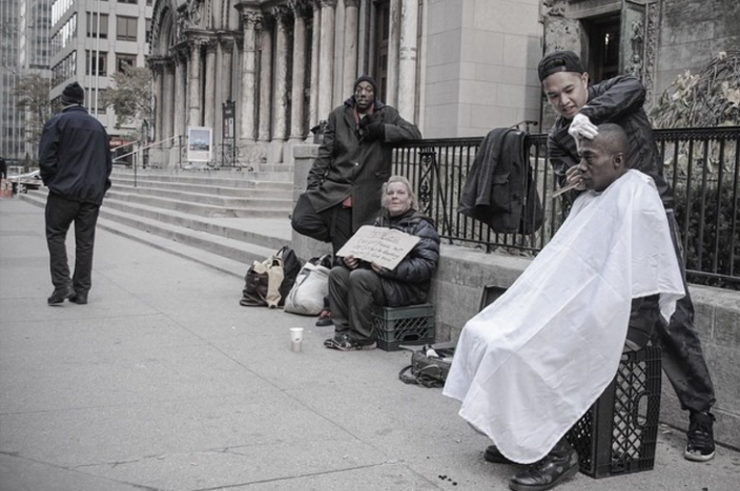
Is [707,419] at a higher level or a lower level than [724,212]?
lower

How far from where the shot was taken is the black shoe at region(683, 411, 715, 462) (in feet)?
14.9

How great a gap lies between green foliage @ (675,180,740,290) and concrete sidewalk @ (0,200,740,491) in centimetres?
120

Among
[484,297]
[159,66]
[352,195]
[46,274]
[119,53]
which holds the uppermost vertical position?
[119,53]

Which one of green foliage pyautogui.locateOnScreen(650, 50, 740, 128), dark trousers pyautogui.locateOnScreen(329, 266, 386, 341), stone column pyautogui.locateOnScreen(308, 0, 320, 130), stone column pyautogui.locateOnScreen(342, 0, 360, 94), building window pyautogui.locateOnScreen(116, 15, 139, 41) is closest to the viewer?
dark trousers pyautogui.locateOnScreen(329, 266, 386, 341)

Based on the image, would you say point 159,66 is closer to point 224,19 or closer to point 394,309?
point 224,19

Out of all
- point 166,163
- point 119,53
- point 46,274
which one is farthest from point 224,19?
point 119,53

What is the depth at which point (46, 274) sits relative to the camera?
1155cm

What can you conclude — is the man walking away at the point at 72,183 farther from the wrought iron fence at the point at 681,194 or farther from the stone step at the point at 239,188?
the stone step at the point at 239,188

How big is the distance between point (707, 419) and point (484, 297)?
2009 millimetres

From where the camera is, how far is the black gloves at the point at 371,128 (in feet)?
26.8

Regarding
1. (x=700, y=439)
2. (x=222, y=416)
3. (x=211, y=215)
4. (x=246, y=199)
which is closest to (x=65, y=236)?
(x=222, y=416)

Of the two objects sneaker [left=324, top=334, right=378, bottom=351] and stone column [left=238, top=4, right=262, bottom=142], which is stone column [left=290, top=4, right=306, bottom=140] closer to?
stone column [left=238, top=4, right=262, bottom=142]

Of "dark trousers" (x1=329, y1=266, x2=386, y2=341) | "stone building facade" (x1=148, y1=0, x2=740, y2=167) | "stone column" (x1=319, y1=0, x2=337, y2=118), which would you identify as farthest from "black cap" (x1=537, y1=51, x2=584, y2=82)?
"stone column" (x1=319, y1=0, x2=337, y2=118)

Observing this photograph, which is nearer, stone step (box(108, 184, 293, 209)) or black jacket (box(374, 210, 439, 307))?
black jacket (box(374, 210, 439, 307))
